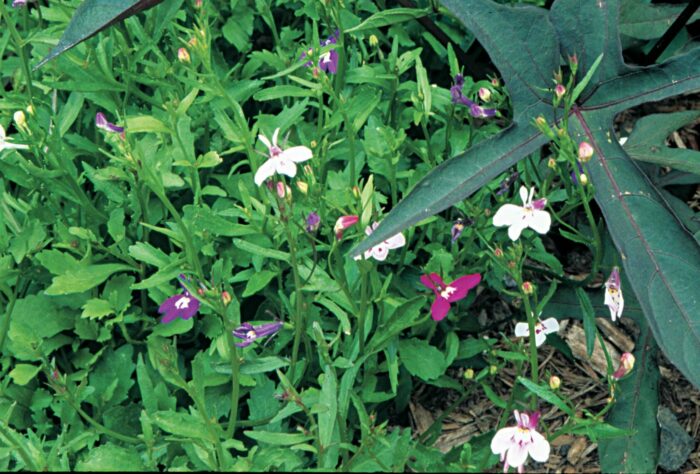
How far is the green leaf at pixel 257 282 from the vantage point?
1738 mm

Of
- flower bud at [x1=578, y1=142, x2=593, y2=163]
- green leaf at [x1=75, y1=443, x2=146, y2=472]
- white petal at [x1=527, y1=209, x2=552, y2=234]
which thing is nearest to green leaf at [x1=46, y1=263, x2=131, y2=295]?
green leaf at [x1=75, y1=443, x2=146, y2=472]

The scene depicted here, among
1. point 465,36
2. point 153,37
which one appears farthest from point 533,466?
point 153,37

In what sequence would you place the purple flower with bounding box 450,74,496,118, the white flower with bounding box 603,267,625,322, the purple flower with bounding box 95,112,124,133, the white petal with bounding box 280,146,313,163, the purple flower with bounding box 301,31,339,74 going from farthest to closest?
1. the purple flower with bounding box 301,31,339,74
2. the purple flower with bounding box 450,74,496,118
3. the purple flower with bounding box 95,112,124,133
4. the white flower with bounding box 603,267,625,322
5. the white petal with bounding box 280,146,313,163

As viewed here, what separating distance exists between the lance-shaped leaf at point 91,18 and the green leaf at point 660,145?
995mm

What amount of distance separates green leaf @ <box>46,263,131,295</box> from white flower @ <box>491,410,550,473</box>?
861 millimetres

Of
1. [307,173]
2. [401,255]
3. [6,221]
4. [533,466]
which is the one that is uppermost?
[307,173]

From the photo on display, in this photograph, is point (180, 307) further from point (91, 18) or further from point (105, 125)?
point (91, 18)

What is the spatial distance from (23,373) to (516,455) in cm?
100

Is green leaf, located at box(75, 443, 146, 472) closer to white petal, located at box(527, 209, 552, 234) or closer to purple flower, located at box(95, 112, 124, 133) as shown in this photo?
purple flower, located at box(95, 112, 124, 133)

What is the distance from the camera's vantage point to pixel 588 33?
5.25 feet

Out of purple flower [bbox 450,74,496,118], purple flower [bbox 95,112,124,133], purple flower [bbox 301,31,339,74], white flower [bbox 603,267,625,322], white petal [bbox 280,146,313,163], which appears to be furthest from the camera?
purple flower [bbox 301,31,339,74]

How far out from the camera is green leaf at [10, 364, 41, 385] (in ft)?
5.81

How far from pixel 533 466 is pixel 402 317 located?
0.48 m

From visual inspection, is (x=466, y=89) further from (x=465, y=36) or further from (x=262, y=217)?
(x=262, y=217)
